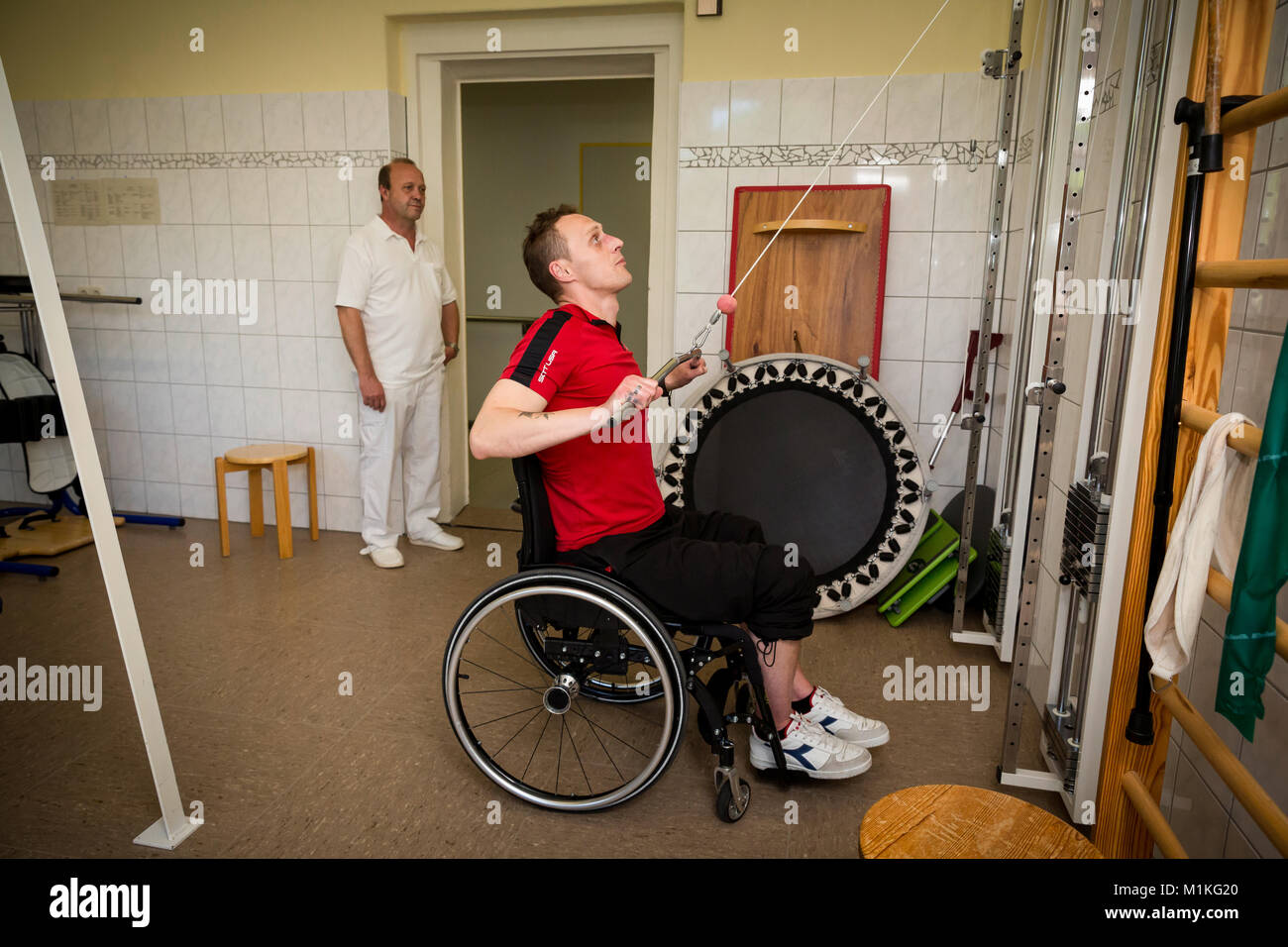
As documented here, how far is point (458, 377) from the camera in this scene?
3797 millimetres

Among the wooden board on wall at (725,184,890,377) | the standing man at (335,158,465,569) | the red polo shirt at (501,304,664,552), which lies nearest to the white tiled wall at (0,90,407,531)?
the standing man at (335,158,465,569)

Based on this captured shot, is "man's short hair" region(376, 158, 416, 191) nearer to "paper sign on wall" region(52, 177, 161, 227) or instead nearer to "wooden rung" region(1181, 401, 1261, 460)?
"paper sign on wall" region(52, 177, 161, 227)

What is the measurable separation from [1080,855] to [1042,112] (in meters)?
1.90

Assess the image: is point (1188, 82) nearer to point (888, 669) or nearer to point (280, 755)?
point (888, 669)

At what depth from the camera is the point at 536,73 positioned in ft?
11.4

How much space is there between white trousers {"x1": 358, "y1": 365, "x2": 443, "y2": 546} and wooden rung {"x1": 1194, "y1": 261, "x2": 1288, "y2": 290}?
270 cm

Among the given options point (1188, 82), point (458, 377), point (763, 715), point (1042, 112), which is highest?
point (1042, 112)

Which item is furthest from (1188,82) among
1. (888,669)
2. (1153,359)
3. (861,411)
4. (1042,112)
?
(888,669)

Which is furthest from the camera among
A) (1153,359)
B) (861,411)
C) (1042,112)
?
(861,411)

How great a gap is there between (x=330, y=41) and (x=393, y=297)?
1051 mm

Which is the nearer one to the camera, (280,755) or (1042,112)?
(280,755)

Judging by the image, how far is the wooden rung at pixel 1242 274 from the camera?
1.05 m

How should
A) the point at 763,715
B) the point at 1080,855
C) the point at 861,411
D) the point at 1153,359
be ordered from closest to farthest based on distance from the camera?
the point at 1153,359 → the point at 1080,855 → the point at 763,715 → the point at 861,411

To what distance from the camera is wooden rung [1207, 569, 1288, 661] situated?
1.07m
